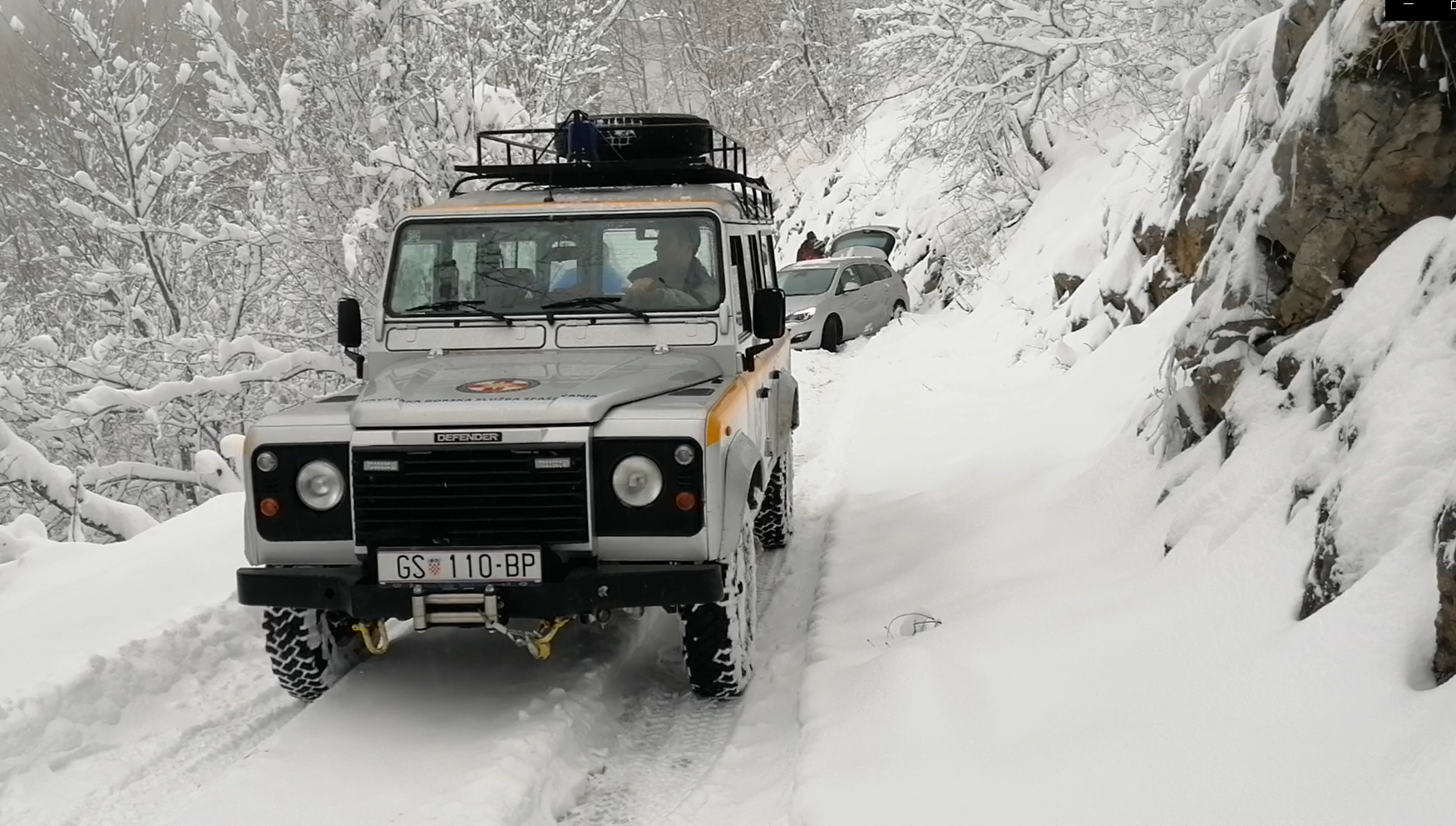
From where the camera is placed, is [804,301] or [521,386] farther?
[804,301]

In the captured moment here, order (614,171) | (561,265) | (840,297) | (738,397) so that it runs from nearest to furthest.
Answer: (738,397) → (561,265) → (614,171) → (840,297)

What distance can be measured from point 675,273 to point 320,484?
2.07 m

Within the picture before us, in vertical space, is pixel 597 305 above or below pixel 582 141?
below

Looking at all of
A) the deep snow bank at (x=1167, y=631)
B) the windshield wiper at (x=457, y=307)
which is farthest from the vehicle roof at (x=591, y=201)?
the deep snow bank at (x=1167, y=631)

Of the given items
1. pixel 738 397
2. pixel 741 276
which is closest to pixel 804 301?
pixel 741 276

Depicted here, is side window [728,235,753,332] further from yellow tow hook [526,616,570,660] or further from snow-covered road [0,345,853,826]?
yellow tow hook [526,616,570,660]

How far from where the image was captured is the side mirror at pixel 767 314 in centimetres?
602

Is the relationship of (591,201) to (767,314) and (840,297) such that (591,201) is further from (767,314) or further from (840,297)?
(840,297)

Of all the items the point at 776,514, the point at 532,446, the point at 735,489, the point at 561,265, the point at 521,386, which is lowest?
the point at 776,514

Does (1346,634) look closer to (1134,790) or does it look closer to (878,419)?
(1134,790)

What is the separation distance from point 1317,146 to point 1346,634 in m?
2.64

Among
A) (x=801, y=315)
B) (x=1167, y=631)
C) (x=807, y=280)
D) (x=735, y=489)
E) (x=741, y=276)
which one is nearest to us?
(x=1167, y=631)

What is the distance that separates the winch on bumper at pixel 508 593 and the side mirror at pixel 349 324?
5.12 ft

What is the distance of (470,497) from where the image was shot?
463 centimetres
